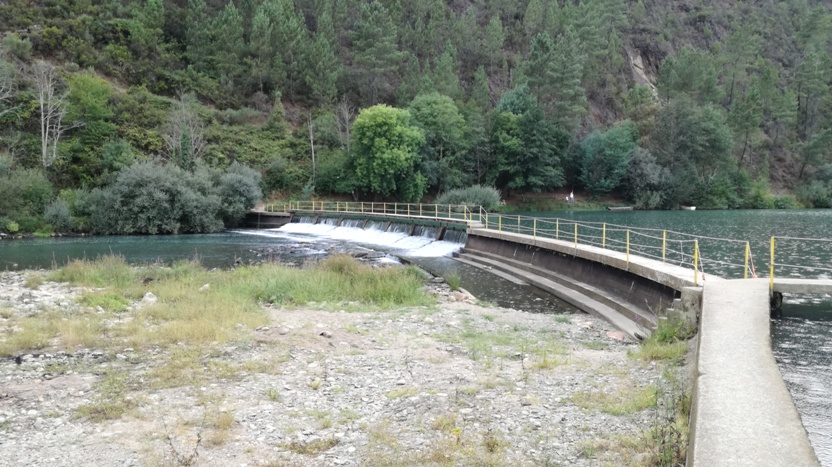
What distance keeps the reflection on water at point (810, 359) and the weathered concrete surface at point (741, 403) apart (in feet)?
2.13

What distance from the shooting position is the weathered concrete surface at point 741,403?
500cm

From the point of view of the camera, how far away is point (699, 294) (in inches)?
426

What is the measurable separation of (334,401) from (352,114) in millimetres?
71883

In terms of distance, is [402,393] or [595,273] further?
[595,273]

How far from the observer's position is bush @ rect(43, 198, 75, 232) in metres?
43.4

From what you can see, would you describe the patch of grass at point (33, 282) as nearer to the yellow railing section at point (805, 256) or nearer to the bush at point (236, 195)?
the yellow railing section at point (805, 256)

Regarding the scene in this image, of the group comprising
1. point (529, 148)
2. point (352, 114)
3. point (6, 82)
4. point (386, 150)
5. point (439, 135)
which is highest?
point (352, 114)

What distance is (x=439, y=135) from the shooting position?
69688 millimetres

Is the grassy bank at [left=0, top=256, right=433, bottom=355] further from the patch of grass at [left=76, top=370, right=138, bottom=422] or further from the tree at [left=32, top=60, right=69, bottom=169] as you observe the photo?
the tree at [left=32, top=60, right=69, bottom=169]

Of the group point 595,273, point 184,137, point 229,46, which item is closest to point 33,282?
point 595,273

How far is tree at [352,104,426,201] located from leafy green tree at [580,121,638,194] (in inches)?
964

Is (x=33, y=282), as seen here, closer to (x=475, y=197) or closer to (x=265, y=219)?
(x=265, y=219)

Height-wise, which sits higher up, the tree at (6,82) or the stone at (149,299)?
the tree at (6,82)

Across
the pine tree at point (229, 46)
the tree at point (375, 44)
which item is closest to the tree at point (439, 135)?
the tree at point (375, 44)
